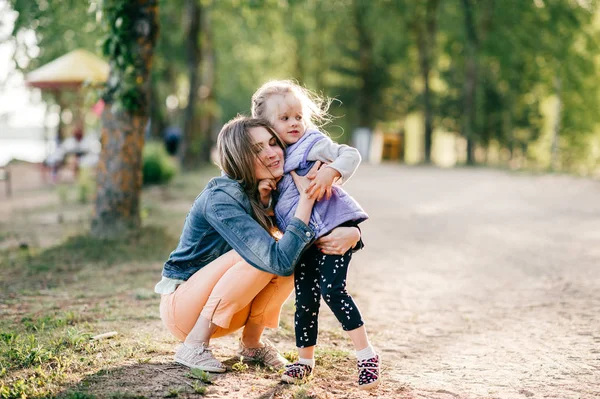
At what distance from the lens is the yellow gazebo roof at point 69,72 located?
53.6 ft

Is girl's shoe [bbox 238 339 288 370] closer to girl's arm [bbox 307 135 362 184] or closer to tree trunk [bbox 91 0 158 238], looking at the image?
girl's arm [bbox 307 135 362 184]

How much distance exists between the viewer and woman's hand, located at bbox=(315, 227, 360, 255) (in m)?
3.62

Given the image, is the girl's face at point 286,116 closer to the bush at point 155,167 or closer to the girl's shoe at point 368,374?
the girl's shoe at point 368,374

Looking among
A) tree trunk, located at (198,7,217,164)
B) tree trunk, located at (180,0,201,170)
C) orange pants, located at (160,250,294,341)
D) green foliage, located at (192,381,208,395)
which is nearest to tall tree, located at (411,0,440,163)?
tree trunk, located at (198,7,217,164)

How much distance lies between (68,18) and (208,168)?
341 inches

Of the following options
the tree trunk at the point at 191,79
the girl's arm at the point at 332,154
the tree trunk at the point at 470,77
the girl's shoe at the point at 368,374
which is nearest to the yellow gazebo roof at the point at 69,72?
the tree trunk at the point at 191,79

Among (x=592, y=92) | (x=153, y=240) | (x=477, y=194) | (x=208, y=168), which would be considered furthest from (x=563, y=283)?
(x=592, y=92)

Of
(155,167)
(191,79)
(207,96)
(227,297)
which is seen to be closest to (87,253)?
(227,297)

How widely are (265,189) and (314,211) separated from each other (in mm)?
306

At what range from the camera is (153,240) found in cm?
808

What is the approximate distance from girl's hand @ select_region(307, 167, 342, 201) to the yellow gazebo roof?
43.7 ft

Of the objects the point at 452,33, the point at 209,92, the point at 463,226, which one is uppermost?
the point at 452,33

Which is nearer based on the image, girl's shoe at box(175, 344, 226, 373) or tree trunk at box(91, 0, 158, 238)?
girl's shoe at box(175, 344, 226, 373)

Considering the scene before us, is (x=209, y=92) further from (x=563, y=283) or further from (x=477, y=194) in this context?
(x=563, y=283)
